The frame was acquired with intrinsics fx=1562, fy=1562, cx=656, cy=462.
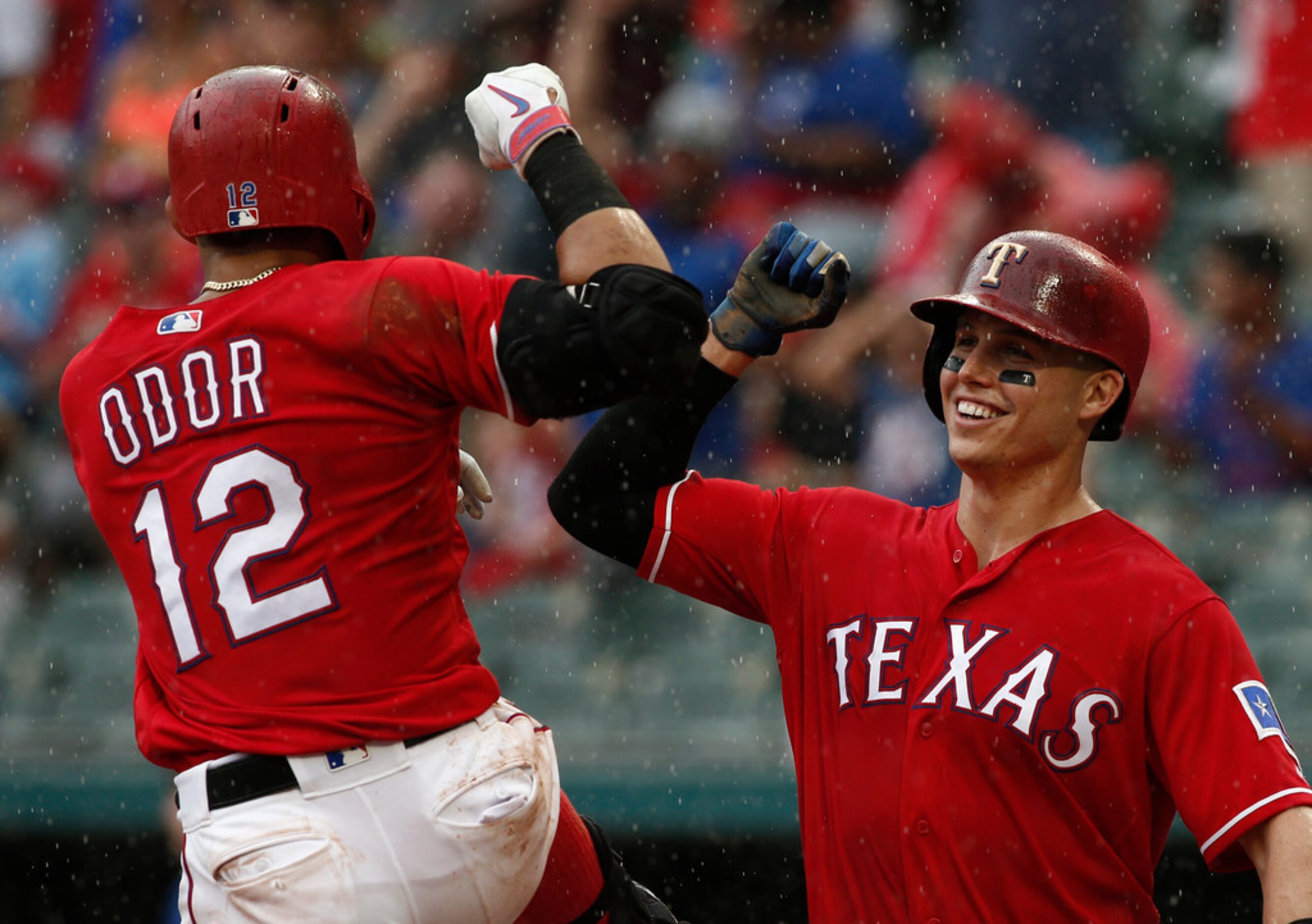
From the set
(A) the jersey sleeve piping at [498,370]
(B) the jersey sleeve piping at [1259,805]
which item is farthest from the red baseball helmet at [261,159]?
(B) the jersey sleeve piping at [1259,805]

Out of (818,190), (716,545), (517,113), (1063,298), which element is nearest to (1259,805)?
(1063,298)

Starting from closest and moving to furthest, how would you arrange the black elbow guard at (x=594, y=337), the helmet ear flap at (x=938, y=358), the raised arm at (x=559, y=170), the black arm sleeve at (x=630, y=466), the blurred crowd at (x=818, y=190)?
1. the black elbow guard at (x=594, y=337)
2. the raised arm at (x=559, y=170)
3. the black arm sleeve at (x=630, y=466)
4. the helmet ear flap at (x=938, y=358)
5. the blurred crowd at (x=818, y=190)

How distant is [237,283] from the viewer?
2.47 metres

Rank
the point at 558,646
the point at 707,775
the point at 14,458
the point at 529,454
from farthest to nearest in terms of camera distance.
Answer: the point at 14,458 < the point at 529,454 < the point at 558,646 < the point at 707,775

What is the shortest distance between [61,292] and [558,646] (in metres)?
2.99

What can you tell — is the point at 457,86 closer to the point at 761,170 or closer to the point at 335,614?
the point at 761,170

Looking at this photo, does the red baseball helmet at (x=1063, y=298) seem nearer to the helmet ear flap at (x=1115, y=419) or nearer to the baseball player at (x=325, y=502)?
the helmet ear flap at (x=1115, y=419)

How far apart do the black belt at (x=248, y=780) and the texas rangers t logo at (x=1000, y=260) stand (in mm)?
1475

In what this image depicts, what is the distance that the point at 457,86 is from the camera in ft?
23.1

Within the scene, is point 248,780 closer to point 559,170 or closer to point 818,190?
point 559,170

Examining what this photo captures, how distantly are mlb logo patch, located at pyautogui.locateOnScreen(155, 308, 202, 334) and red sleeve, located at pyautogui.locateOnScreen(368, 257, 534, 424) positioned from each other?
302 mm

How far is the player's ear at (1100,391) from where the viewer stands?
2.86 metres

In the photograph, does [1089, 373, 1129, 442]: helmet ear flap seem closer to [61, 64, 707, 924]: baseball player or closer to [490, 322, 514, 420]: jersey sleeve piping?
[61, 64, 707, 924]: baseball player

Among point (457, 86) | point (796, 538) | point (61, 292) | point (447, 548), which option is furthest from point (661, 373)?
point (61, 292)
